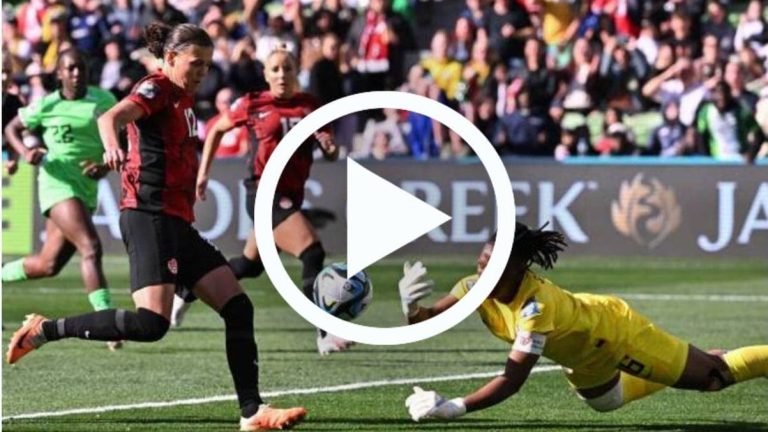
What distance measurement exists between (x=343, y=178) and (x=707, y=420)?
1420cm

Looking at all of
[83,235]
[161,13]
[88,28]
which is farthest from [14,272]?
[161,13]

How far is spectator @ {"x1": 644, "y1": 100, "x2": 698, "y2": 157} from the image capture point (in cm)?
2466

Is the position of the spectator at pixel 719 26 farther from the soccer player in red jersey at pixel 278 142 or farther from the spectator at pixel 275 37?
the soccer player in red jersey at pixel 278 142

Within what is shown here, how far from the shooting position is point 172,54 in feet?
31.0

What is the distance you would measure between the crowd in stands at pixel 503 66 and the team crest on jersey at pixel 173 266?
15.0m

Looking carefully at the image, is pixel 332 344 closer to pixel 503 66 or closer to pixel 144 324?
pixel 144 324

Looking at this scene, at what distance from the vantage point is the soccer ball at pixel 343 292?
10.7m

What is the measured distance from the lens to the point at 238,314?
953 cm

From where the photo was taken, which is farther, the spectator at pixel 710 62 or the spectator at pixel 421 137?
the spectator at pixel 421 137

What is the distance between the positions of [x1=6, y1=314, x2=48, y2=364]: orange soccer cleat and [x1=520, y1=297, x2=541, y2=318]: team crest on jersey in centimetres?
266

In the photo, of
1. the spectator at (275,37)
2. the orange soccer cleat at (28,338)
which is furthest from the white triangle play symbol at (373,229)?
the spectator at (275,37)

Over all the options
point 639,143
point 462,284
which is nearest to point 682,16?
point 639,143

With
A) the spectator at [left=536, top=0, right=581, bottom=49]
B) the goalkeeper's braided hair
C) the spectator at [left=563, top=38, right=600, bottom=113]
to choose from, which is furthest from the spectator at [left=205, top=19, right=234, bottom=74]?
the goalkeeper's braided hair

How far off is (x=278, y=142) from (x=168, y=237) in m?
4.79
